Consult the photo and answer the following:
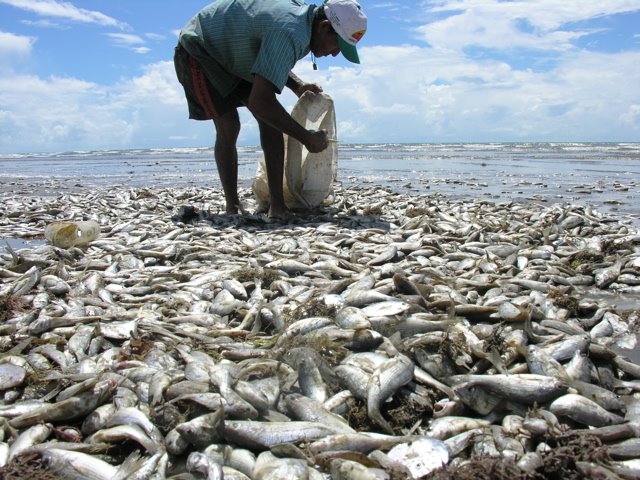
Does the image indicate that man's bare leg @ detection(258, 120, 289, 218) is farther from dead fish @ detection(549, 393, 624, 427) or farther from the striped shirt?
dead fish @ detection(549, 393, 624, 427)

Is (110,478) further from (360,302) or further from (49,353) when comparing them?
(360,302)

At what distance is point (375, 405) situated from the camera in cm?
269

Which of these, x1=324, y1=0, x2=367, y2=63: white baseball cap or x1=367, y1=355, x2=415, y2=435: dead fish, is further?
x1=324, y1=0, x2=367, y2=63: white baseball cap

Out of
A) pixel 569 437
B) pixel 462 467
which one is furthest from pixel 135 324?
pixel 569 437

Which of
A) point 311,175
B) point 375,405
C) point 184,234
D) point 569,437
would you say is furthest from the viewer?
point 311,175

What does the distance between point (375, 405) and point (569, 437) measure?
874 millimetres

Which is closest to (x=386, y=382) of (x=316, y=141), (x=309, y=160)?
(x=316, y=141)

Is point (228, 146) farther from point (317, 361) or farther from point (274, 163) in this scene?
point (317, 361)

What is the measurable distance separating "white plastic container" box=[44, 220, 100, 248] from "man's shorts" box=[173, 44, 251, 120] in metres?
2.27

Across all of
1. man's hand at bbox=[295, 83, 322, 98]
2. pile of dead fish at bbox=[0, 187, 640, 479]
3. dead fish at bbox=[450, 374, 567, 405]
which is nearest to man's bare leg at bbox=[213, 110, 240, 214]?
man's hand at bbox=[295, 83, 322, 98]

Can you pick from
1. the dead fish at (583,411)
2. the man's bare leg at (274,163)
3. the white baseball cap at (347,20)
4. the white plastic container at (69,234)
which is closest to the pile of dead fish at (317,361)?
the dead fish at (583,411)

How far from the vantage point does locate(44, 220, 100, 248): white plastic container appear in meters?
6.32

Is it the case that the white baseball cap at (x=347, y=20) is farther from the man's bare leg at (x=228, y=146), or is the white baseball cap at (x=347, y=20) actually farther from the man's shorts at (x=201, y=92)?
the man's bare leg at (x=228, y=146)

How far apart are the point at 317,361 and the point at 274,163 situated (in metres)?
5.08
